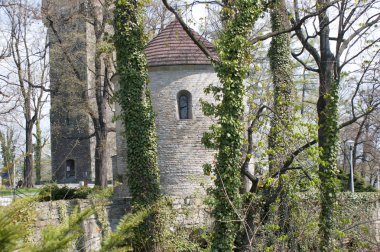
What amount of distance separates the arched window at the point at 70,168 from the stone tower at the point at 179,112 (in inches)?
957

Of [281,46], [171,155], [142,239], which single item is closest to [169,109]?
[171,155]

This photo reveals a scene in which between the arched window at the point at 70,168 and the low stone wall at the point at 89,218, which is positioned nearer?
the low stone wall at the point at 89,218

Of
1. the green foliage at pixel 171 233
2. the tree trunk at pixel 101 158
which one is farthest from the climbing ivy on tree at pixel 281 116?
the tree trunk at pixel 101 158

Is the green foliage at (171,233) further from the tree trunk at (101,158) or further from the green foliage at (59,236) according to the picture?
the tree trunk at (101,158)

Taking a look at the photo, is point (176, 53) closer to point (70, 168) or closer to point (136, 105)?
point (136, 105)

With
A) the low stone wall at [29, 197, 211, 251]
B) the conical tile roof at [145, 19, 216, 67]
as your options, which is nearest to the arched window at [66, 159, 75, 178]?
the conical tile roof at [145, 19, 216, 67]

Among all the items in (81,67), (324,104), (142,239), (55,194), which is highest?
(81,67)

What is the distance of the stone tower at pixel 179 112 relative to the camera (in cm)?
1947

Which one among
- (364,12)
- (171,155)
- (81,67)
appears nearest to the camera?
(364,12)

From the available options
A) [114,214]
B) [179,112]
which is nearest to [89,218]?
[114,214]

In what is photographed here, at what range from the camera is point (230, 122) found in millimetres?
11219

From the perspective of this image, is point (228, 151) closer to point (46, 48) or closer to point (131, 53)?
point (131, 53)

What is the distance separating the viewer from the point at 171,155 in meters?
19.6

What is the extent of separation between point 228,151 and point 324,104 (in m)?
3.44
